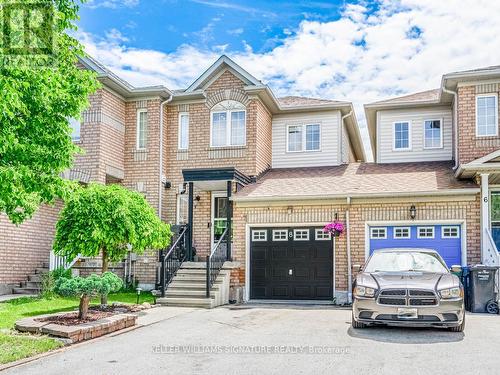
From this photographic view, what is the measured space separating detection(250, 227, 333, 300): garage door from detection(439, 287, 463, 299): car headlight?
665cm

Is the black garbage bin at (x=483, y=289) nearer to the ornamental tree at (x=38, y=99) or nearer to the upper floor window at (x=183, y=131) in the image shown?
the ornamental tree at (x=38, y=99)

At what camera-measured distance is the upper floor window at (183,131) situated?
752 inches

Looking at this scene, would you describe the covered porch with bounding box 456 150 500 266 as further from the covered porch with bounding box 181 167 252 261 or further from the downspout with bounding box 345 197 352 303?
the covered porch with bounding box 181 167 252 261

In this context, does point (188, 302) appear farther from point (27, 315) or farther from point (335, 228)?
point (335, 228)

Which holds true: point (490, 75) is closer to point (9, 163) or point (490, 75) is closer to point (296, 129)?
point (296, 129)

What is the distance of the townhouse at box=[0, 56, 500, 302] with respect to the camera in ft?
49.8

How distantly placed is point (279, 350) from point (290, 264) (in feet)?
26.8

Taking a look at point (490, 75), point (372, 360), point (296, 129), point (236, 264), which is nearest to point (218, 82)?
point (296, 129)

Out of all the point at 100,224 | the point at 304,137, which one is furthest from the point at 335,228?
the point at 100,224

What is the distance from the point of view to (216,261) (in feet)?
51.2

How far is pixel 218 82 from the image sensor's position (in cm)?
1892

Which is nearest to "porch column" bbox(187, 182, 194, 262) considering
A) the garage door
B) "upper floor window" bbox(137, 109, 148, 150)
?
the garage door

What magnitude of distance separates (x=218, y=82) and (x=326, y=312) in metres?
9.36

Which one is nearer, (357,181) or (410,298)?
(410,298)
